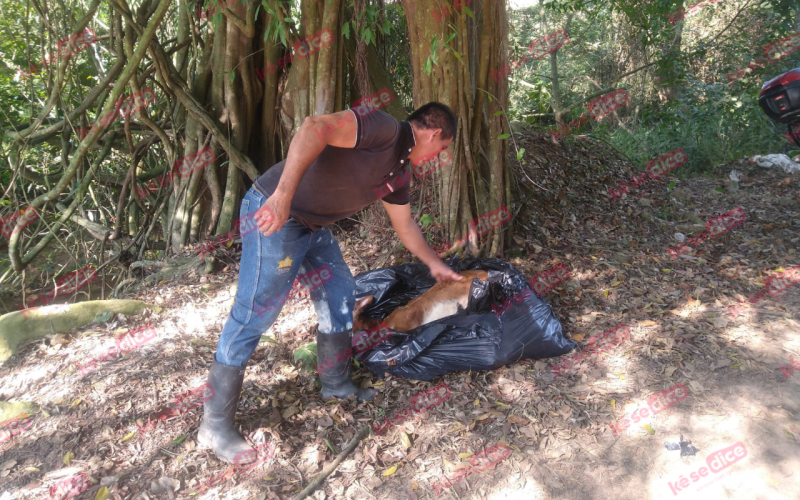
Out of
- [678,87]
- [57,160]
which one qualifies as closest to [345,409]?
[57,160]

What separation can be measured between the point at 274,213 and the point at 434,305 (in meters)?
1.30

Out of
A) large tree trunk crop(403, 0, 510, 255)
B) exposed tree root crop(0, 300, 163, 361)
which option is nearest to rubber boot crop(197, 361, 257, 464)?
exposed tree root crop(0, 300, 163, 361)

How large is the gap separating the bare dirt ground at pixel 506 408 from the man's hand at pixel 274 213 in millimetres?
992

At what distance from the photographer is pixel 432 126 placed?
207 centimetres

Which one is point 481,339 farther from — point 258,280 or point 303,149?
point 303,149

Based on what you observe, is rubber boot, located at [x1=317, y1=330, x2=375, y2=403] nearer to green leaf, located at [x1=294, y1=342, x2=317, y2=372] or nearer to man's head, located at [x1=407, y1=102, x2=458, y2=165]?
green leaf, located at [x1=294, y1=342, x2=317, y2=372]

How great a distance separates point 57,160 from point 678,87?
10018 millimetres

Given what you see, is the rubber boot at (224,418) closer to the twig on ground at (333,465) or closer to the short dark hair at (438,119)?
the twig on ground at (333,465)

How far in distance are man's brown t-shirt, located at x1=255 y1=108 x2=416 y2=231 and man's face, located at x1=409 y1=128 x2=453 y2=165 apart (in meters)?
0.03

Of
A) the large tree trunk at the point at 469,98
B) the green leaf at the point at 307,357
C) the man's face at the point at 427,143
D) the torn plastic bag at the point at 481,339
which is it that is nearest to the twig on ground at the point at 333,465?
the torn plastic bag at the point at 481,339

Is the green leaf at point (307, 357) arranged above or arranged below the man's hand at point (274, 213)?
below

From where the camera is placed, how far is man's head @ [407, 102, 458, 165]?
2.07m

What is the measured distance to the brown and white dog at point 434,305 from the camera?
9.20 ft

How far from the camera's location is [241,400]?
2.46 m
